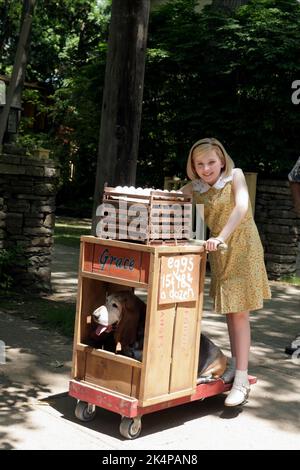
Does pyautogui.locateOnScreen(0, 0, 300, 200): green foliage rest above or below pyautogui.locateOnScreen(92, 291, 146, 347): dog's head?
above

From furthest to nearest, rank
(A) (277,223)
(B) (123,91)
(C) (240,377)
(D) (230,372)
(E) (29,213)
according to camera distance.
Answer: (A) (277,223) → (E) (29,213) → (B) (123,91) → (D) (230,372) → (C) (240,377)

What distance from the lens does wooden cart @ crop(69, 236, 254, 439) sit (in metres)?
4.01

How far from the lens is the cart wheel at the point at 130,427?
4.02 m

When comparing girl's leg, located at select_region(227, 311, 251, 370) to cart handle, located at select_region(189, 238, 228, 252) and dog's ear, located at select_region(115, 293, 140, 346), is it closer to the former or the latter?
cart handle, located at select_region(189, 238, 228, 252)

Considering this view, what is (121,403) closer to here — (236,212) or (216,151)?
(236,212)

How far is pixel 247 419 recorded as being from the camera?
4.50 meters

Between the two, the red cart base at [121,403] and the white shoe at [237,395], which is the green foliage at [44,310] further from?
the white shoe at [237,395]

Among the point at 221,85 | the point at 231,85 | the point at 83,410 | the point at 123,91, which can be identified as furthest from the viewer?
the point at 221,85

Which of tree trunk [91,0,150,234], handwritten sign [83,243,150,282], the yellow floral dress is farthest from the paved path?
tree trunk [91,0,150,234]

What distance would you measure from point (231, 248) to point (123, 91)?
237 centimetres

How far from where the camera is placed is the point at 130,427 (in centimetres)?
402

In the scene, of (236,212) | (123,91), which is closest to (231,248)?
(236,212)

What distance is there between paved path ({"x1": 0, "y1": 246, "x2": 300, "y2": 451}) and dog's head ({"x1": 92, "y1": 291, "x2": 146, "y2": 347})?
573 mm

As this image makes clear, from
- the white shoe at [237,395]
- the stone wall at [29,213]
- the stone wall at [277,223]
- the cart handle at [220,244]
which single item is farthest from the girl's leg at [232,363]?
the stone wall at [277,223]
